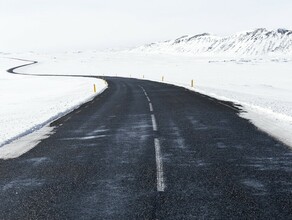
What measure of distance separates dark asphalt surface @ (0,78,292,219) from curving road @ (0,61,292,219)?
15mm

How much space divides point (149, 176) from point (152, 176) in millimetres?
56

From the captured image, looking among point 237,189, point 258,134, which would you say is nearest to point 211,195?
point 237,189

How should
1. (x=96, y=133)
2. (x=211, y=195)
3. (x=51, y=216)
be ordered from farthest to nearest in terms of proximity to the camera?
(x=96, y=133)
(x=211, y=195)
(x=51, y=216)

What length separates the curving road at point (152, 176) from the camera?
513 centimetres

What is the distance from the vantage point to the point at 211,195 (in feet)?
18.4

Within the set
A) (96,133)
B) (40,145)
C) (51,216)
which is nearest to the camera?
(51,216)

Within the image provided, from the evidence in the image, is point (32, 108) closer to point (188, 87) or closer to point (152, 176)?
point (188, 87)

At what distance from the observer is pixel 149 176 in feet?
21.8

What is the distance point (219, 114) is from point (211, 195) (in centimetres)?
975

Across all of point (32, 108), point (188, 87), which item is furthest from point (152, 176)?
point (188, 87)

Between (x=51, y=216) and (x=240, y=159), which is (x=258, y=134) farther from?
(x=51, y=216)

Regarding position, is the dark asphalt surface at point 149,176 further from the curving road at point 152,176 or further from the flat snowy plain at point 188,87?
the flat snowy plain at point 188,87

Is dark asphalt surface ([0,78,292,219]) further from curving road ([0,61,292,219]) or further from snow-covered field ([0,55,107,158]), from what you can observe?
snow-covered field ([0,55,107,158])

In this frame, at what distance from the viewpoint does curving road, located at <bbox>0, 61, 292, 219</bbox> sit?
202 inches
